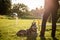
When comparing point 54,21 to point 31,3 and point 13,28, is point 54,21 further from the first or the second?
point 13,28

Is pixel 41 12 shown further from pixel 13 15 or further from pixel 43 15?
pixel 13 15

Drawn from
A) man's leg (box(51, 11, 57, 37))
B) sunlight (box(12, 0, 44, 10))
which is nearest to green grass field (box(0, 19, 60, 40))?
man's leg (box(51, 11, 57, 37))

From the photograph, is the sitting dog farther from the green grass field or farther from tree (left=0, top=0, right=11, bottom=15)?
tree (left=0, top=0, right=11, bottom=15)

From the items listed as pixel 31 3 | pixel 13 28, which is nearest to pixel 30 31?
pixel 13 28

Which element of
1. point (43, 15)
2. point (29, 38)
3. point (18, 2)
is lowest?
point (29, 38)

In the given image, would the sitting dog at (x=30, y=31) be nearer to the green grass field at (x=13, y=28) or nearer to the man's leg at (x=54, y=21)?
the green grass field at (x=13, y=28)

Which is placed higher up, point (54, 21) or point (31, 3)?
point (31, 3)

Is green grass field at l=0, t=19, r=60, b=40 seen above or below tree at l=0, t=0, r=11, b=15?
below

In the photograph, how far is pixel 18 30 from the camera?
2.03 m

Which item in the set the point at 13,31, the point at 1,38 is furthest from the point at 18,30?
the point at 1,38

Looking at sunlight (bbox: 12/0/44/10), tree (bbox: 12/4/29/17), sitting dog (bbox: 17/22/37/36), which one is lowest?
sitting dog (bbox: 17/22/37/36)

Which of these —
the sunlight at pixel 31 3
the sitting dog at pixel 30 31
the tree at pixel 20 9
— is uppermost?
the sunlight at pixel 31 3

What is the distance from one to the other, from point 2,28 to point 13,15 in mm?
169

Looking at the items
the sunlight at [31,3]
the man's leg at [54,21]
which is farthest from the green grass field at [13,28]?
the sunlight at [31,3]
